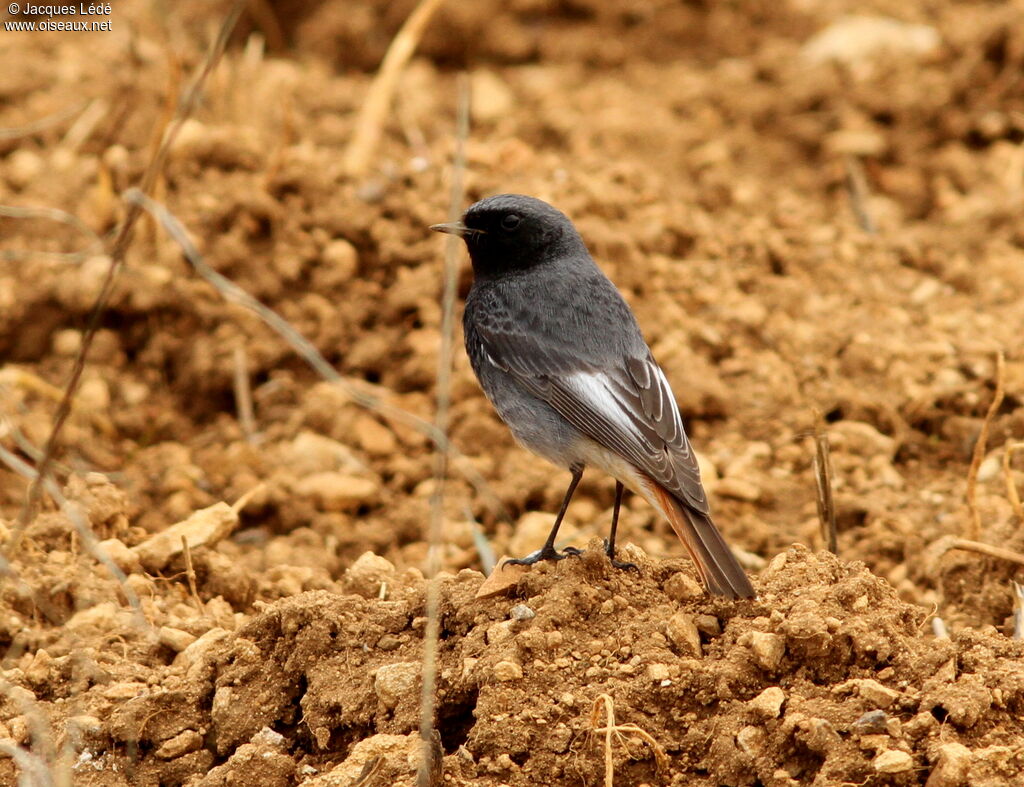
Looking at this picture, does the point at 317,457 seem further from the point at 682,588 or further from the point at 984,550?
the point at 984,550

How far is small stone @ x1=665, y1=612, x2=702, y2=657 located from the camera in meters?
4.21

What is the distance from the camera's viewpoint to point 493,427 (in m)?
6.91

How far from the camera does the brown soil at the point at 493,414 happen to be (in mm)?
4055

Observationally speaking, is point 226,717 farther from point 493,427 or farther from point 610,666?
point 493,427

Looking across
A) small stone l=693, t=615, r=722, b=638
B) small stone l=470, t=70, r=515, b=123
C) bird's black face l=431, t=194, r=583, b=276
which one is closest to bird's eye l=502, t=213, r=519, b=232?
bird's black face l=431, t=194, r=583, b=276

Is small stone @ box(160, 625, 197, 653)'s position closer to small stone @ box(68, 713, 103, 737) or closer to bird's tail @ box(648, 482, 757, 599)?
small stone @ box(68, 713, 103, 737)

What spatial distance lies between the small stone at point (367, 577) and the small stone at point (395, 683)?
98 cm

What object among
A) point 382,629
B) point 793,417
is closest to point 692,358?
point 793,417

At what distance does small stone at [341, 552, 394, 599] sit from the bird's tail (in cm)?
107

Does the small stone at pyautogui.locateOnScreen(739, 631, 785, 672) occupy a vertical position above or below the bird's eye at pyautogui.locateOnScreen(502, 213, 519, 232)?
below

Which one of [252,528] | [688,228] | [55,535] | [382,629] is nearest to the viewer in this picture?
[382,629]

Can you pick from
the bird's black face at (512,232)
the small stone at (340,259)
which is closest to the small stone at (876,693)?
the bird's black face at (512,232)

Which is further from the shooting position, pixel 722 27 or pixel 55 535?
pixel 722 27

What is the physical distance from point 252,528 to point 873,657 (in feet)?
10.9
